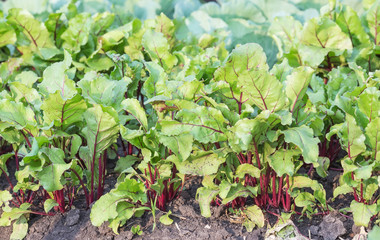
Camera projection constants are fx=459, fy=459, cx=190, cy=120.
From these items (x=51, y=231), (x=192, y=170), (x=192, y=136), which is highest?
(x=192, y=136)

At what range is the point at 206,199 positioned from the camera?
193cm

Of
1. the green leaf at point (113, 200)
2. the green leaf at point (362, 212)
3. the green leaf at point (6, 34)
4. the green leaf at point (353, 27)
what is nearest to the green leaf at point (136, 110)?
the green leaf at point (113, 200)

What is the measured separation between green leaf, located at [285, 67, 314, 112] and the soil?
0.53m

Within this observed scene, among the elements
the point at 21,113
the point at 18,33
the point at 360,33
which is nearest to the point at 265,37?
the point at 360,33

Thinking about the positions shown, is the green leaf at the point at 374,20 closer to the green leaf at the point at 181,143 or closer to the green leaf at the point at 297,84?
the green leaf at the point at 297,84

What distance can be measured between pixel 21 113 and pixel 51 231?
55 centimetres

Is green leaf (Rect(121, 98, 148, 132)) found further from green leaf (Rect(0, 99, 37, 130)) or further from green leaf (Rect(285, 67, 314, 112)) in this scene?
green leaf (Rect(285, 67, 314, 112))

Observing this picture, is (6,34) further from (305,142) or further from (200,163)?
(305,142)

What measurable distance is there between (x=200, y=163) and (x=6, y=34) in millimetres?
1669

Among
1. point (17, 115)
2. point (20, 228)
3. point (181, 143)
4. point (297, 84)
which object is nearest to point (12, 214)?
point (20, 228)

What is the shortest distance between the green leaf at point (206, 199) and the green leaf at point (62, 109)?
0.63m

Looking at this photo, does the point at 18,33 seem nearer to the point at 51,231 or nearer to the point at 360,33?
the point at 51,231

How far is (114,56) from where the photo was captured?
2.22 m

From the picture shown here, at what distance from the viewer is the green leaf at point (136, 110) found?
6.41 ft
